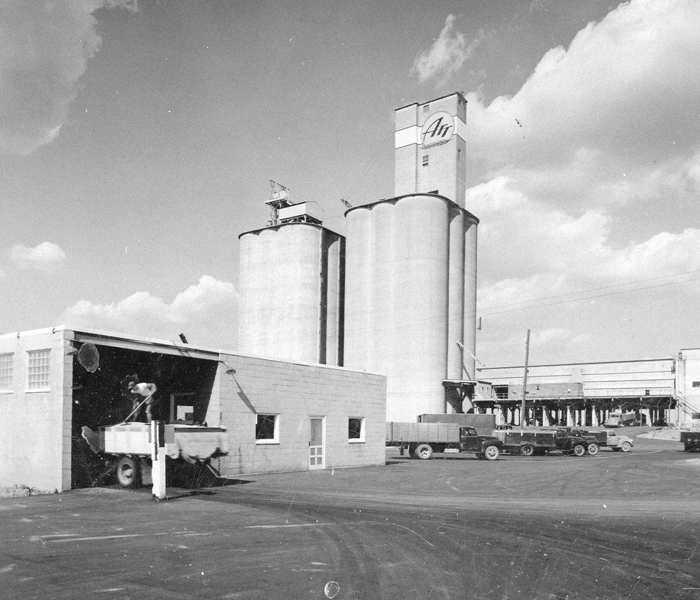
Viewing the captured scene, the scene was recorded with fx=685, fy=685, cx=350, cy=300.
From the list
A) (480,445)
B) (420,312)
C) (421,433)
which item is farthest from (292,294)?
(480,445)

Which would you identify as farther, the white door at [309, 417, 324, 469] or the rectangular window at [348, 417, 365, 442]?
the rectangular window at [348, 417, 365, 442]

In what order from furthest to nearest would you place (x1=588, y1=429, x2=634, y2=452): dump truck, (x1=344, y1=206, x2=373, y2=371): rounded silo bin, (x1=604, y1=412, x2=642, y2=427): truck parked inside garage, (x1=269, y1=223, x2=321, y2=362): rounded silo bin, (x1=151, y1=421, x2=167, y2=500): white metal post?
(x1=604, y1=412, x2=642, y2=427): truck parked inside garage
(x1=269, y1=223, x2=321, y2=362): rounded silo bin
(x1=344, y1=206, x2=373, y2=371): rounded silo bin
(x1=588, y1=429, x2=634, y2=452): dump truck
(x1=151, y1=421, x2=167, y2=500): white metal post

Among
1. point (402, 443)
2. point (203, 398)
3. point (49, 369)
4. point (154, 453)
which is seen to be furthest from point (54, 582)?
point (402, 443)

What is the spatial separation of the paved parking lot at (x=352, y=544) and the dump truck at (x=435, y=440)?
18.3 meters

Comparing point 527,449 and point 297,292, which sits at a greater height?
point 297,292

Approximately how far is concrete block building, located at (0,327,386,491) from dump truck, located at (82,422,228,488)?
72cm

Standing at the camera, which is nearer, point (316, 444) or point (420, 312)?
point (316, 444)

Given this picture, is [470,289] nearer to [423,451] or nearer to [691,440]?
[691,440]

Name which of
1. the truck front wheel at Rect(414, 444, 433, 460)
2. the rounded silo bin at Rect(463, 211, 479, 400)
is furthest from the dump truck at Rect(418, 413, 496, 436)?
the truck front wheel at Rect(414, 444, 433, 460)

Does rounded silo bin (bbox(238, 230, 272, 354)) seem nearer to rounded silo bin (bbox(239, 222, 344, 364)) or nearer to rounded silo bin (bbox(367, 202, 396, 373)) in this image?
rounded silo bin (bbox(239, 222, 344, 364))

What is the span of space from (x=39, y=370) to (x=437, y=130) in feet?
213

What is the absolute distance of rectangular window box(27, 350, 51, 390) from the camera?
1992 centimetres

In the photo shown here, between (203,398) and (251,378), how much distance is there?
2.04m

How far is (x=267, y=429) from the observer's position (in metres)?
26.9
